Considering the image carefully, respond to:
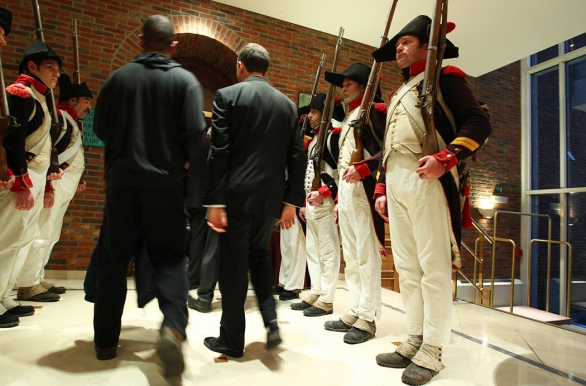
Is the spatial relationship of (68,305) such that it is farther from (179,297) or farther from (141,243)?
(179,297)

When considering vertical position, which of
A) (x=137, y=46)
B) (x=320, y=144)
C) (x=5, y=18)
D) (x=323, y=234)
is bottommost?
(x=323, y=234)

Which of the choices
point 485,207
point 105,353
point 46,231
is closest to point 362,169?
point 105,353

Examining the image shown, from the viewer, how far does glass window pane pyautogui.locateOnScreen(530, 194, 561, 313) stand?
7.89 metres

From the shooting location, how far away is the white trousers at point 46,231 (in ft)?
10.6

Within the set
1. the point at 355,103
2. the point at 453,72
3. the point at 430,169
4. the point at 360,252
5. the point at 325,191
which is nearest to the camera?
the point at 430,169

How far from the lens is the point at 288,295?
402cm

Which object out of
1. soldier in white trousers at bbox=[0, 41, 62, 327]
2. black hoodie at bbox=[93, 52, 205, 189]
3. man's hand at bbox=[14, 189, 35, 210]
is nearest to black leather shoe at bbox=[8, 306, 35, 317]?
soldier in white trousers at bbox=[0, 41, 62, 327]

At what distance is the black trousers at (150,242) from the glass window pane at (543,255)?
27.7 ft

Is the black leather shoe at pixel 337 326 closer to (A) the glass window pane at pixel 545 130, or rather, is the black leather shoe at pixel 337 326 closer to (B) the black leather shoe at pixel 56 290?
(B) the black leather shoe at pixel 56 290

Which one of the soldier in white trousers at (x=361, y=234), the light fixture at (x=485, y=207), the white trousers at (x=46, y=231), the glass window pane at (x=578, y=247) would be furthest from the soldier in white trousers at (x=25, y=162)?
the glass window pane at (x=578, y=247)

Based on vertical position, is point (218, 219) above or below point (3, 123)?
below

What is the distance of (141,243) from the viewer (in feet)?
6.63

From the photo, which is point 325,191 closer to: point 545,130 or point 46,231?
point 46,231

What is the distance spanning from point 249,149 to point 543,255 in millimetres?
8734
